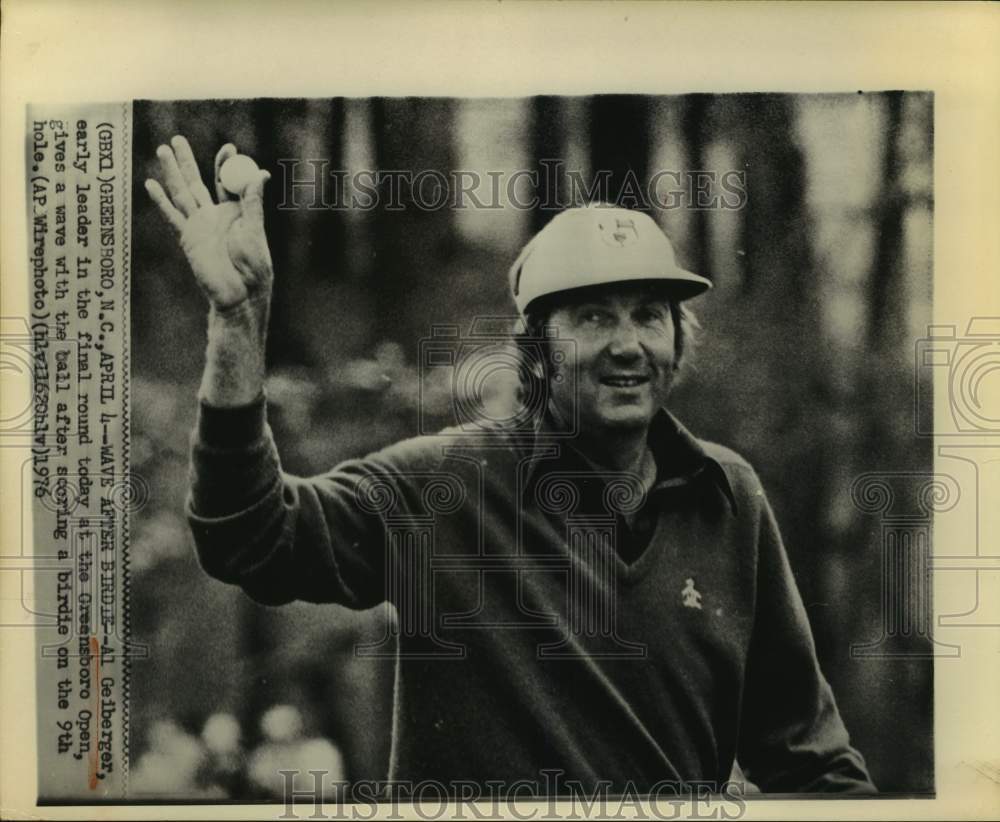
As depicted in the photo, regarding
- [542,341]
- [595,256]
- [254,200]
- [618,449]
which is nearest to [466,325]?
[542,341]

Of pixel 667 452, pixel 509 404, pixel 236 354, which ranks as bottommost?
pixel 667 452

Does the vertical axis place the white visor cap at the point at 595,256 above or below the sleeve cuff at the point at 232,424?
above

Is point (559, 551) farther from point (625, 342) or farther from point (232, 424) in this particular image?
point (232, 424)

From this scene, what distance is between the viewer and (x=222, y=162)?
6.64 feet

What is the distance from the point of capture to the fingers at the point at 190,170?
2020 millimetres

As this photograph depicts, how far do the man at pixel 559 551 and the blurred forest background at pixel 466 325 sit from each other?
5 cm

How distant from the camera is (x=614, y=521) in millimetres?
2012

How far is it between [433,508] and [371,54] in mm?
959

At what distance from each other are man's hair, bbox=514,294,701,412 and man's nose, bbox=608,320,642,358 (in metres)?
0.09

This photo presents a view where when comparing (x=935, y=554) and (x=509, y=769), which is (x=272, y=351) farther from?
(x=935, y=554)

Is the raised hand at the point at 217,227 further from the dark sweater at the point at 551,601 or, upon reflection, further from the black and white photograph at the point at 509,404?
the dark sweater at the point at 551,601

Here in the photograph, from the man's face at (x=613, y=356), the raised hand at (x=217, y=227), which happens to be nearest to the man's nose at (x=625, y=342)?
the man's face at (x=613, y=356)

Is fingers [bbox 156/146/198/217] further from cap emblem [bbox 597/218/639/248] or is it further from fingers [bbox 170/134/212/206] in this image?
A: cap emblem [bbox 597/218/639/248]

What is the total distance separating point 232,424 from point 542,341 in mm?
658
